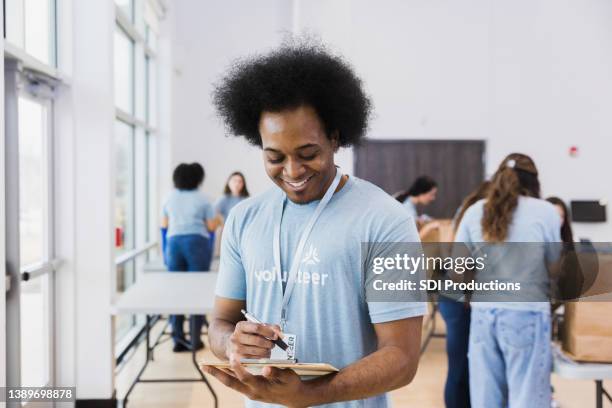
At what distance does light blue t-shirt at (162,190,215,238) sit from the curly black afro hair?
2989 millimetres

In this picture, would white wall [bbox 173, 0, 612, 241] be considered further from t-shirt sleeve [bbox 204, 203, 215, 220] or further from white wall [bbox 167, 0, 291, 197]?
t-shirt sleeve [bbox 204, 203, 215, 220]

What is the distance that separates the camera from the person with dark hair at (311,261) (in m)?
0.99

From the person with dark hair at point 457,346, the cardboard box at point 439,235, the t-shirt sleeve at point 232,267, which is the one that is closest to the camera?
the t-shirt sleeve at point 232,267

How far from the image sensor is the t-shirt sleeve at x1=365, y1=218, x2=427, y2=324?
1.04 metres

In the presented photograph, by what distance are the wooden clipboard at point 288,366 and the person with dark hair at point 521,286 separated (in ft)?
4.82

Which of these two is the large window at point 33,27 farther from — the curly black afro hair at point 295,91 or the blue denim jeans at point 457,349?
the blue denim jeans at point 457,349

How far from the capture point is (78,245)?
305 centimetres

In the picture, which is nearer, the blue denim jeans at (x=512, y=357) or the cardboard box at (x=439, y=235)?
the blue denim jeans at (x=512, y=357)

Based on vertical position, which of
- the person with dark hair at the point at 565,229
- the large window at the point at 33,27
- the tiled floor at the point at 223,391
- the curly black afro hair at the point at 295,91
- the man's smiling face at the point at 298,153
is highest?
the large window at the point at 33,27

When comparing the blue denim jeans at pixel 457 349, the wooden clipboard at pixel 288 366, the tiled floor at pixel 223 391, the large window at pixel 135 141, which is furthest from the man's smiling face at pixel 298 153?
the large window at pixel 135 141

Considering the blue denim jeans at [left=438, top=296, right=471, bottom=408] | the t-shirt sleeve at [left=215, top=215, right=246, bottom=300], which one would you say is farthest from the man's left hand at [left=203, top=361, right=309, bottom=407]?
the blue denim jeans at [left=438, top=296, right=471, bottom=408]

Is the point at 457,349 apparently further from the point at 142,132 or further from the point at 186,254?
the point at 142,132

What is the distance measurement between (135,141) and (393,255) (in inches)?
184

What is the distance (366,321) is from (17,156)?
1931 millimetres
